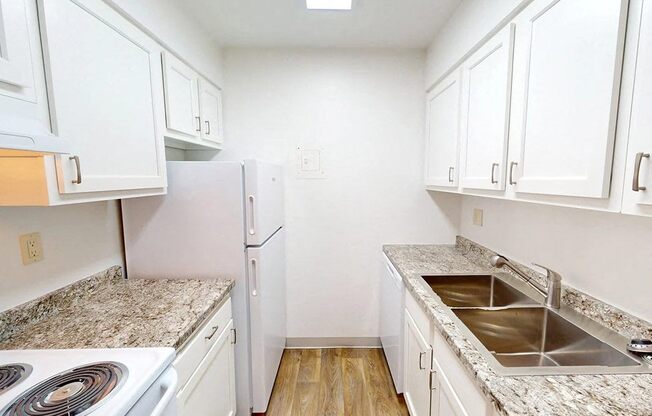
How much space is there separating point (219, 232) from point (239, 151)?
1007mm

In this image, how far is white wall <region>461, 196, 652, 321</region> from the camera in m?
1.08

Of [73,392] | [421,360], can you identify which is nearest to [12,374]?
[73,392]

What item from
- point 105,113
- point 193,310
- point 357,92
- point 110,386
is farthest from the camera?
point 357,92

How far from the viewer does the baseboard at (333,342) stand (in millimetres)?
2684

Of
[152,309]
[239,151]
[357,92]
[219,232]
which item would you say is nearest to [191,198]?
[219,232]

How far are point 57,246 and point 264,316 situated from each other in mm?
1084

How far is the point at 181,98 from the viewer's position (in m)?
1.74

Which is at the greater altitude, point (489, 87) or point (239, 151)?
point (489, 87)

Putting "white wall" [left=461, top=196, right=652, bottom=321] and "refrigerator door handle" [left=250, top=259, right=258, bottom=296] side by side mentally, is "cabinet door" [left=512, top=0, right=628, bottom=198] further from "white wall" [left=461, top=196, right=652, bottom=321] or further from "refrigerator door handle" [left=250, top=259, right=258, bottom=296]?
"refrigerator door handle" [left=250, top=259, right=258, bottom=296]

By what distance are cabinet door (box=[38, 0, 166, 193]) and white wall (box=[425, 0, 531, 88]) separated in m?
1.62

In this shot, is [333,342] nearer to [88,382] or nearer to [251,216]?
[251,216]

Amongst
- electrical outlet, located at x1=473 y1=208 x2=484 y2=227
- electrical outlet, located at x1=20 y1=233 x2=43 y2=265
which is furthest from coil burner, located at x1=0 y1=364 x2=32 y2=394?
electrical outlet, located at x1=473 y1=208 x2=484 y2=227

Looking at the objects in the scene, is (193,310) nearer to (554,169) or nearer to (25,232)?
(25,232)

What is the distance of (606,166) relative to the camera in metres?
0.86
